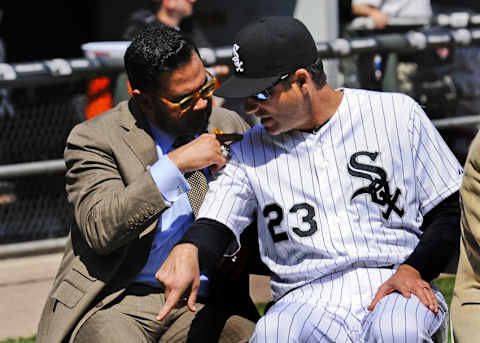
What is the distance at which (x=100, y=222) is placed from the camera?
3.35 metres

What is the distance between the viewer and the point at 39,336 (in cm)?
359

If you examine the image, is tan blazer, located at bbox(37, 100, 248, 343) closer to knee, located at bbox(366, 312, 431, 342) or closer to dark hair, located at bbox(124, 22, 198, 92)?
dark hair, located at bbox(124, 22, 198, 92)

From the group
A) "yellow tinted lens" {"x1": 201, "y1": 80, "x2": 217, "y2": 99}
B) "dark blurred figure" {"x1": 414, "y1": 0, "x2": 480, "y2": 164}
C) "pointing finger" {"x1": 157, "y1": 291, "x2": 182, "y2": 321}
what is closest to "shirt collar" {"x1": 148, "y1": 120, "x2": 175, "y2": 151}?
"yellow tinted lens" {"x1": 201, "y1": 80, "x2": 217, "y2": 99}

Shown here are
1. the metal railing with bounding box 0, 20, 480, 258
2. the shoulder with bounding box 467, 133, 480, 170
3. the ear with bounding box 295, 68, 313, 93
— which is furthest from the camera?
the metal railing with bounding box 0, 20, 480, 258

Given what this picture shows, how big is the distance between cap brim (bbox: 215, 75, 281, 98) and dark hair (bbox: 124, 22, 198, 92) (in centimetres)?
32

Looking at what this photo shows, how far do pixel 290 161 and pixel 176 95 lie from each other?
52 centimetres

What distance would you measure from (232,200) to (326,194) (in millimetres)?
318

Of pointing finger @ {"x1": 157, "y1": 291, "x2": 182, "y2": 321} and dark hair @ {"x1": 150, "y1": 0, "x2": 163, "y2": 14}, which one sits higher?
pointing finger @ {"x1": 157, "y1": 291, "x2": 182, "y2": 321}

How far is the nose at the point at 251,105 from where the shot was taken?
3.26m

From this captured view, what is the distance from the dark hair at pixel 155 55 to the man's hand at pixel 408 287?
1.09 m

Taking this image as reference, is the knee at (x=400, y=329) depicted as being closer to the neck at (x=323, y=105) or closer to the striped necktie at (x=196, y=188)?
the neck at (x=323, y=105)

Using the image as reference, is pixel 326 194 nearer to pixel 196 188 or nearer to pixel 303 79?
pixel 303 79

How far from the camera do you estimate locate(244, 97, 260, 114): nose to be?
3.26m

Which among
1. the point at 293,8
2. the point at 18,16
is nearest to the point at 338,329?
the point at 293,8
